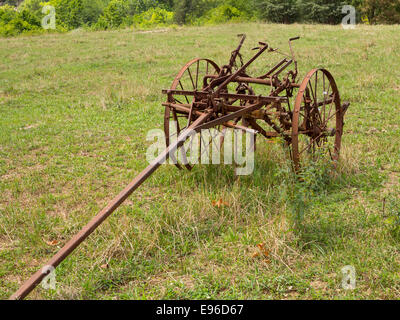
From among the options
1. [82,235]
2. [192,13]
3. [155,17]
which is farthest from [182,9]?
[82,235]

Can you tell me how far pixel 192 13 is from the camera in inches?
1929

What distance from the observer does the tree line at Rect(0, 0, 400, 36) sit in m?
35.0

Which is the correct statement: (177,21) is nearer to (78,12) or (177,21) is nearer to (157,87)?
(78,12)

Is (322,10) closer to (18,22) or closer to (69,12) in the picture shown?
(18,22)

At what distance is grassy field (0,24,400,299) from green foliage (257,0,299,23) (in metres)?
29.5

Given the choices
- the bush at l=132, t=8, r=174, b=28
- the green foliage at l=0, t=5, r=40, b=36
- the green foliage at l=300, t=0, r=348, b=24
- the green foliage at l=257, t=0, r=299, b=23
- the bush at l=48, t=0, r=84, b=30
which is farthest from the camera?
the bush at l=48, t=0, r=84, b=30

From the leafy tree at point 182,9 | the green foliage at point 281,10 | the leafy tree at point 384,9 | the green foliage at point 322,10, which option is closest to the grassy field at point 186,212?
the green foliage at point 322,10

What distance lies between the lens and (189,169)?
528cm

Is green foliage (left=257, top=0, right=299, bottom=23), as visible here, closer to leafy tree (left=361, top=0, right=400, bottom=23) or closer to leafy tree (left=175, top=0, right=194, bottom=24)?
leafy tree (left=361, top=0, right=400, bottom=23)

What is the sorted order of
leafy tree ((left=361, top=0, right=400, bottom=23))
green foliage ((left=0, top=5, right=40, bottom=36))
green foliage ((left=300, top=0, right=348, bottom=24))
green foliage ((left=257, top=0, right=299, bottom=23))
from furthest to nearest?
green foliage ((left=0, top=5, right=40, bottom=36)) → green foliage ((left=257, top=0, right=299, bottom=23)) → green foliage ((left=300, top=0, right=348, bottom=24)) → leafy tree ((left=361, top=0, right=400, bottom=23))

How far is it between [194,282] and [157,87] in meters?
7.69

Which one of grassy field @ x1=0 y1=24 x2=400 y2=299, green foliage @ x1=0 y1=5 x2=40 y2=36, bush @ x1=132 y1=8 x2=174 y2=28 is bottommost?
grassy field @ x1=0 y1=24 x2=400 y2=299

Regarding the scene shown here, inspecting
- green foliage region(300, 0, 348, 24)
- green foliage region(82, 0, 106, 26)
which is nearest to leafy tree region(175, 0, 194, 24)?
green foliage region(82, 0, 106, 26)

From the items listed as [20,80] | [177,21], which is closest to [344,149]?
[20,80]
